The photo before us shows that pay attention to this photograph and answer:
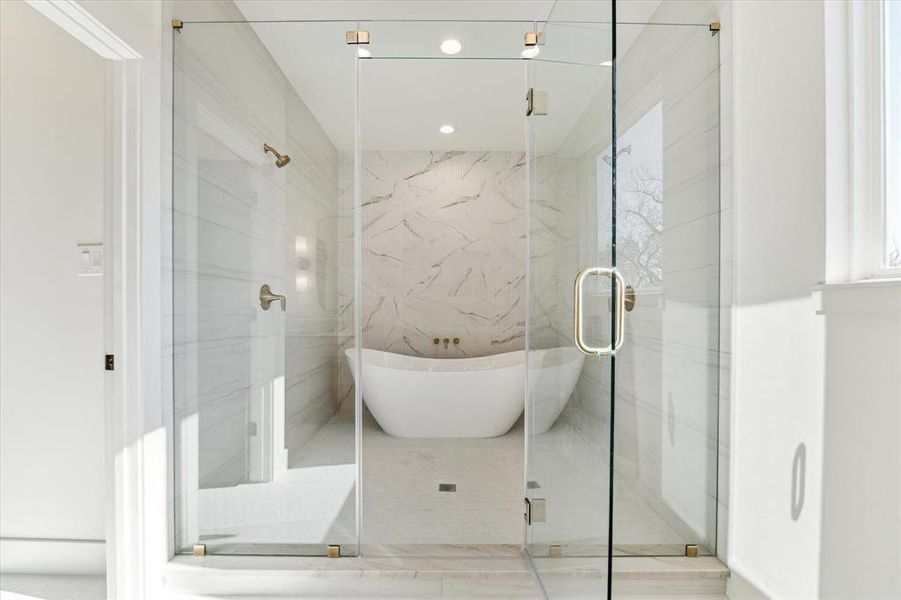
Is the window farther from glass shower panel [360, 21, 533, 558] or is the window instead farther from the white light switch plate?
the white light switch plate

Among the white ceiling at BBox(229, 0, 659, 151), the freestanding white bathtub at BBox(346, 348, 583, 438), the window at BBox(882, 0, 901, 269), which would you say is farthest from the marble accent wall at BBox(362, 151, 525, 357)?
the window at BBox(882, 0, 901, 269)

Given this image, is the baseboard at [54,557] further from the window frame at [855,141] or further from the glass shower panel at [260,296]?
the window frame at [855,141]

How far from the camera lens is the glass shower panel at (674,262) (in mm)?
1931

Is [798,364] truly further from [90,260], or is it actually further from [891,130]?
[90,260]

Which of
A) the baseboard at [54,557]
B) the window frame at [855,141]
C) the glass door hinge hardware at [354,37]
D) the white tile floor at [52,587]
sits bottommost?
the white tile floor at [52,587]

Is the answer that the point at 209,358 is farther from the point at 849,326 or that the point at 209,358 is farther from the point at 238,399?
the point at 849,326

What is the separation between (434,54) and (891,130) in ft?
6.11

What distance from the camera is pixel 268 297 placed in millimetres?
2096

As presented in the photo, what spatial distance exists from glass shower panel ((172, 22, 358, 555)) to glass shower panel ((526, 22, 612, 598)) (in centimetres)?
79

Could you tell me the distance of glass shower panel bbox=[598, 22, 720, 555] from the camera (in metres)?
1.93

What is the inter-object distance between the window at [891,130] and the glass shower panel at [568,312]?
2.49ft

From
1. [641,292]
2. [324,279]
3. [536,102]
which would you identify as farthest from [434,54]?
[641,292]

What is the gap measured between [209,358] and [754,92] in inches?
93.0

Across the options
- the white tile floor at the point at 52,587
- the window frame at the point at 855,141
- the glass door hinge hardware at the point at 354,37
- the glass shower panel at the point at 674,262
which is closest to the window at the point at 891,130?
the window frame at the point at 855,141
